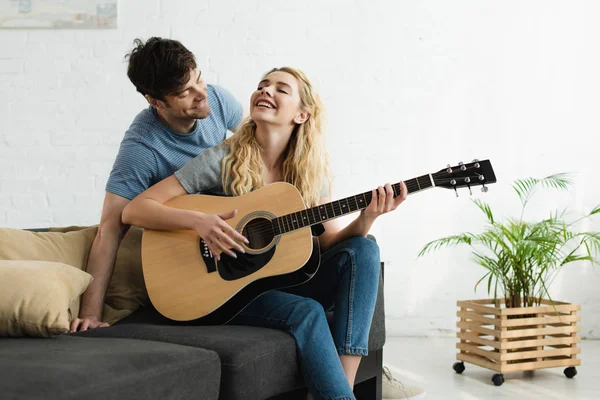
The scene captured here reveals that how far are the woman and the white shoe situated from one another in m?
0.73

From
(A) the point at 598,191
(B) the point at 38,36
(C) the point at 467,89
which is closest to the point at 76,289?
(B) the point at 38,36

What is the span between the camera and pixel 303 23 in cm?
403

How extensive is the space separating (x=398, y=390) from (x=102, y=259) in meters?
1.24

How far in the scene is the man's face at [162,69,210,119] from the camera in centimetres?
241

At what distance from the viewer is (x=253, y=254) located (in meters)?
2.09

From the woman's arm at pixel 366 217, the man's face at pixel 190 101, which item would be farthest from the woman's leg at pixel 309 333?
the man's face at pixel 190 101

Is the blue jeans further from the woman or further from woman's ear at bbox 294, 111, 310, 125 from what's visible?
woman's ear at bbox 294, 111, 310, 125

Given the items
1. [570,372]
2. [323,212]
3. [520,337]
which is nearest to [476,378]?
[520,337]

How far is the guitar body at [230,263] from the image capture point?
6.76 feet

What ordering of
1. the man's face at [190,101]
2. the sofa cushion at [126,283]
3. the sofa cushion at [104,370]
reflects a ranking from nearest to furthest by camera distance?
the sofa cushion at [104,370]
the sofa cushion at [126,283]
the man's face at [190,101]

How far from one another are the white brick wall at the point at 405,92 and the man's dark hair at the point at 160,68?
1626 millimetres

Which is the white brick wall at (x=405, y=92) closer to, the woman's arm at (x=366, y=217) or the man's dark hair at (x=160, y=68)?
the man's dark hair at (x=160, y=68)

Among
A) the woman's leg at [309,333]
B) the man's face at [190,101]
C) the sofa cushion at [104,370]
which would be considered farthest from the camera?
the man's face at [190,101]

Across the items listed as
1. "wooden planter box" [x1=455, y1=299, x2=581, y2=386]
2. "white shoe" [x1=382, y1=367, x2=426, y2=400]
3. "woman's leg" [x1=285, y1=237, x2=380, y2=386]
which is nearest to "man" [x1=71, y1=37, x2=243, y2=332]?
"woman's leg" [x1=285, y1=237, x2=380, y2=386]
